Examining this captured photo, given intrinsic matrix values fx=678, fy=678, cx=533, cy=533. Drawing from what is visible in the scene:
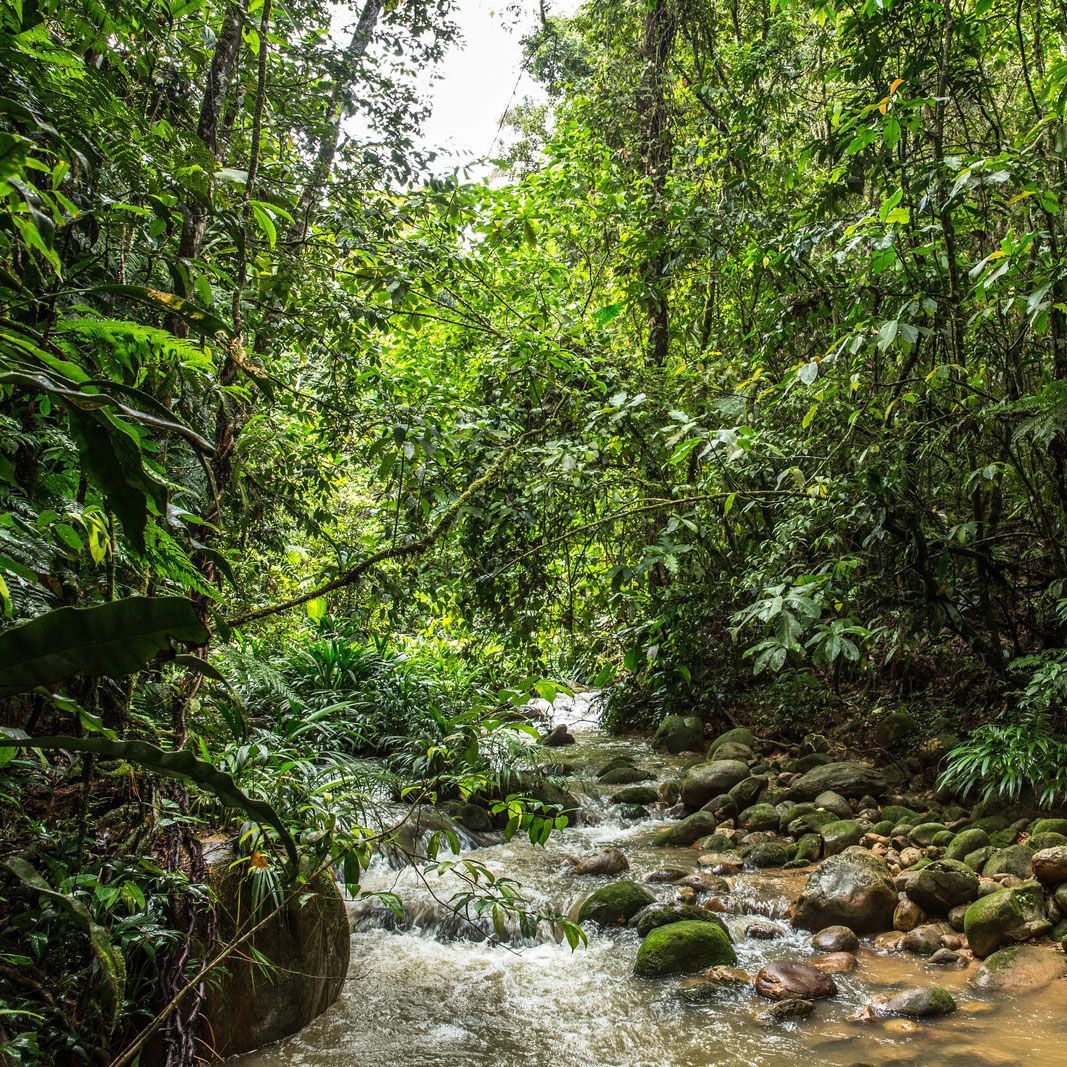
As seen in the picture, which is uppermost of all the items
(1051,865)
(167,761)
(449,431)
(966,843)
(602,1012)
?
(449,431)

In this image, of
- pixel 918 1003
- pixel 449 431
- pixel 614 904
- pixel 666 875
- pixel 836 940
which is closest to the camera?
pixel 918 1003

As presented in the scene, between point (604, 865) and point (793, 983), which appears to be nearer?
point (793, 983)

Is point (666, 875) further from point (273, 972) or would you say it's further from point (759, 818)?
point (273, 972)

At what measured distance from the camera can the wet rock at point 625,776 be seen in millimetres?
6082

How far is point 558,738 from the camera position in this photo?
765 centimetres

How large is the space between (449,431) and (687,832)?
354cm

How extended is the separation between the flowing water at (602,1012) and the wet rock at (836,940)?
0.05 meters

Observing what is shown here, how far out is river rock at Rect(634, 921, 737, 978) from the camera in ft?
10.7

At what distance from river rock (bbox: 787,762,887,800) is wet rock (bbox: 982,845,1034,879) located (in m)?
1.22

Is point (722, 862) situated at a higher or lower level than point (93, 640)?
lower

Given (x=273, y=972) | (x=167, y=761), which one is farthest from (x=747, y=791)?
(x=167, y=761)

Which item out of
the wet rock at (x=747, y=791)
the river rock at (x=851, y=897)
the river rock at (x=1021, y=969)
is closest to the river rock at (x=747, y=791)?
the wet rock at (x=747, y=791)

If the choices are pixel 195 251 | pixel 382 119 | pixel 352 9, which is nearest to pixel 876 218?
pixel 195 251

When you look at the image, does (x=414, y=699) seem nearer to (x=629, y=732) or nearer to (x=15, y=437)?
(x=629, y=732)
